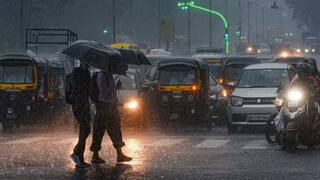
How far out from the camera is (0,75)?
23547 millimetres

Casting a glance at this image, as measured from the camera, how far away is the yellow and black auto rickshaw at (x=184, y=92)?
76.5 ft

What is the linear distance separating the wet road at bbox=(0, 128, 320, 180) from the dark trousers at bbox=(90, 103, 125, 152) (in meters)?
0.36

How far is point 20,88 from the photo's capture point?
23.2 m

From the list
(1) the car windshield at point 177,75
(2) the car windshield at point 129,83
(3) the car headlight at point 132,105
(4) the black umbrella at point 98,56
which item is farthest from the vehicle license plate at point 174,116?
(4) the black umbrella at point 98,56

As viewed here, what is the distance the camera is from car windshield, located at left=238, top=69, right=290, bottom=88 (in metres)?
22.2

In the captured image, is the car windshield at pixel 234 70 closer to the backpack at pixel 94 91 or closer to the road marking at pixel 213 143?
the road marking at pixel 213 143

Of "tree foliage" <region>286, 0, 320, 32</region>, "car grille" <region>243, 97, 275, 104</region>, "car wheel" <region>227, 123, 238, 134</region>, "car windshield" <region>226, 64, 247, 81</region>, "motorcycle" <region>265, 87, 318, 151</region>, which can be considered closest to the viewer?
"motorcycle" <region>265, 87, 318, 151</region>

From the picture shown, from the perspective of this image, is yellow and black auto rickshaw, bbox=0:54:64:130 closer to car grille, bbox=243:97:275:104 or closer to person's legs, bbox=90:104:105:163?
car grille, bbox=243:97:275:104

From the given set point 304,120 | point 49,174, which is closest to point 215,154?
point 304,120

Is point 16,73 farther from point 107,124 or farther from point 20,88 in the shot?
point 107,124

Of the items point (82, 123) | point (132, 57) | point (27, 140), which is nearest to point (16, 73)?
point (27, 140)

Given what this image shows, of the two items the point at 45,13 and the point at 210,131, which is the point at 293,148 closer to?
the point at 210,131

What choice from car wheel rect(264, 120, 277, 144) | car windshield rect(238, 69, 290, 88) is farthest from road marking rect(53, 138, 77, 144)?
car windshield rect(238, 69, 290, 88)

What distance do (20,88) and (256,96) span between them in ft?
21.2
